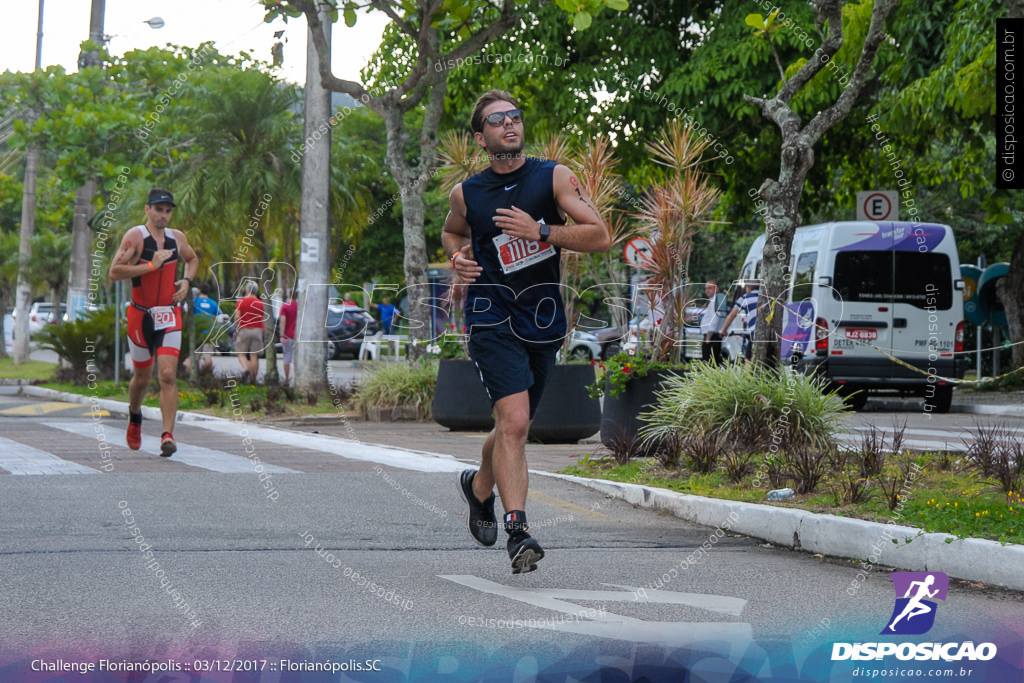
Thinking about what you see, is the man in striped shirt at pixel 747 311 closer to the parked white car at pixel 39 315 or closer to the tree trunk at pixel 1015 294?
the tree trunk at pixel 1015 294

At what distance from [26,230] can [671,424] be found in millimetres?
28297

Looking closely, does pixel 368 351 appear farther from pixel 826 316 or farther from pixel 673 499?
→ pixel 673 499

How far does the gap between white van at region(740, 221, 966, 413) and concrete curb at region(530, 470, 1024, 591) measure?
10412 millimetres

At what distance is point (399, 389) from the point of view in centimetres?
1544

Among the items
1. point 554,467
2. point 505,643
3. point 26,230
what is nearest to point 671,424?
point 554,467

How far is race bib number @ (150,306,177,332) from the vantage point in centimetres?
1023

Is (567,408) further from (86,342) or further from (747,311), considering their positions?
(86,342)

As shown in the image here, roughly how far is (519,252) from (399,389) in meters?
9.80

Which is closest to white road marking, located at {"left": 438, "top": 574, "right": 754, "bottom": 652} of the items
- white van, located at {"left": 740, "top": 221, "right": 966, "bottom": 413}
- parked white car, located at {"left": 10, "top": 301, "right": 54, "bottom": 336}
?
white van, located at {"left": 740, "top": 221, "right": 966, "bottom": 413}

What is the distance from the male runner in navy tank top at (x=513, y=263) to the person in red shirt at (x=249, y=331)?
583 inches

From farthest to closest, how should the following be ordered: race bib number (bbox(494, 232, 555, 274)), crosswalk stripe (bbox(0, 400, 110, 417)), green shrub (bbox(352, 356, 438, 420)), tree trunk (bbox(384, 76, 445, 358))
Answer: crosswalk stripe (bbox(0, 400, 110, 417)), tree trunk (bbox(384, 76, 445, 358)), green shrub (bbox(352, 356, 438, 420)), race bib number (bbox(494, 232, 555, 274))

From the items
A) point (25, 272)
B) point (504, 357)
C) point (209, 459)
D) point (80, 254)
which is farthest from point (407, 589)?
point (25, 272)

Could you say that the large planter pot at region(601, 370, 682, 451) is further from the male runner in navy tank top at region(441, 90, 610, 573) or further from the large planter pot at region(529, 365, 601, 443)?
the male runner in navy tank top at region(441, 90, 610, 573)

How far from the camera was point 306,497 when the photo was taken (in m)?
8.02
